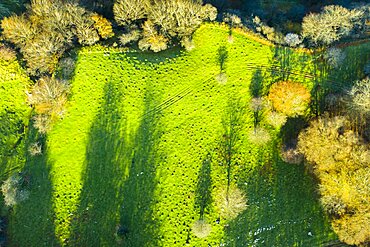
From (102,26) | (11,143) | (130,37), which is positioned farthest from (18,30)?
A: (11,143)

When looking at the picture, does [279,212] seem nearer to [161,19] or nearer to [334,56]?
[334,56]

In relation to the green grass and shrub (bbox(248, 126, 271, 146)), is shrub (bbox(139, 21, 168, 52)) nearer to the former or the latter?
shrub (bbox(248, 126, 271, 146))

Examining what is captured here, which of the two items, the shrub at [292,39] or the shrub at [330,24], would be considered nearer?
the shrub at [330,24]

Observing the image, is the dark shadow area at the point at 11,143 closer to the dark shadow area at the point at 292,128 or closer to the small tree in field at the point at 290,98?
the small tree in field at the point at 290,98

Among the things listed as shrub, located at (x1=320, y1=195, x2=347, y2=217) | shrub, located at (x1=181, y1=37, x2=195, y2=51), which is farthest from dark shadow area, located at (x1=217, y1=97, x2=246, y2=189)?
shrub, located at (x1=320, y1=195, x2=347, y2=217)

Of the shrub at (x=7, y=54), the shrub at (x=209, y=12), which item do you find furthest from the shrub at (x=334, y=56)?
the shrub at (x=7, y=54)
